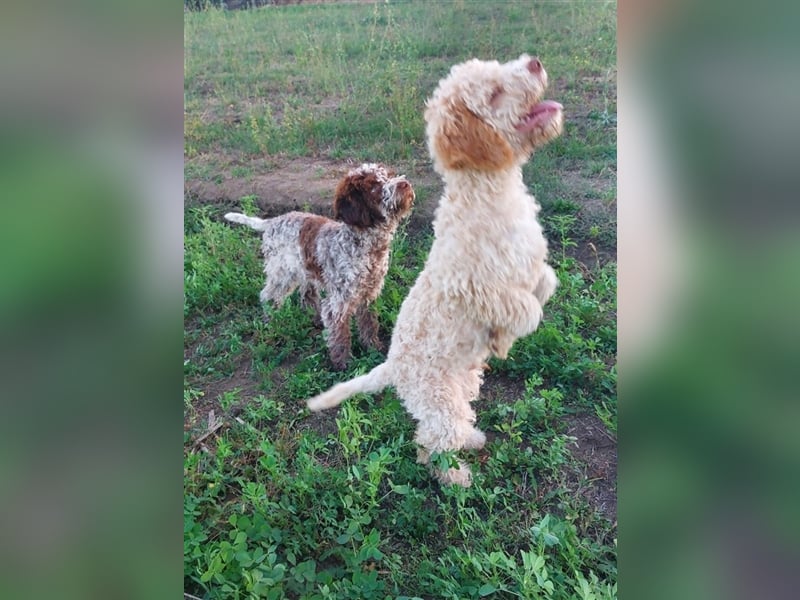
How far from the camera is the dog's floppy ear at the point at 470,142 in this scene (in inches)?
83.0

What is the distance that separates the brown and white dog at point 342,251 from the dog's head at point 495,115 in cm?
48

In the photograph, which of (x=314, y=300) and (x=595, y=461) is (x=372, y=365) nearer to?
(x=314, y=300)

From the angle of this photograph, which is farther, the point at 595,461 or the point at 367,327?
the point at 367,327

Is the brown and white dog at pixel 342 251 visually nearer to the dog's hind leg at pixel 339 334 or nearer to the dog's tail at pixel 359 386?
the dog's hind leg at pixel 339 334

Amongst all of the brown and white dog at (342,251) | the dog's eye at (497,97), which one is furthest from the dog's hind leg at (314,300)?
the dog's eye at (497,97)

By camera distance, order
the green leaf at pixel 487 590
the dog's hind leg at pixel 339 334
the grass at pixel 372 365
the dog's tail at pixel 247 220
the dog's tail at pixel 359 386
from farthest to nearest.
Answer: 1. the dog's tail at pixel 247 220
2. the dog's hind leg at pixel 339 334
3. the dog's tail at pixel 359 386
4. the grass at pixel 372 365
5. the green leaf at pixel 487 590

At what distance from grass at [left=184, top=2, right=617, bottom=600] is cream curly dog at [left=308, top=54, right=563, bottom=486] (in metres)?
0.13

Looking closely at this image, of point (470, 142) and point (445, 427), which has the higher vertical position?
point (470, 142)

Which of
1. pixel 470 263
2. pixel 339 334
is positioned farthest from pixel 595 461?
pixel 339 334

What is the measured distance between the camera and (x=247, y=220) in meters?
2.86

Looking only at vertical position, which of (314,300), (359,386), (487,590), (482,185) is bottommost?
(487,590)

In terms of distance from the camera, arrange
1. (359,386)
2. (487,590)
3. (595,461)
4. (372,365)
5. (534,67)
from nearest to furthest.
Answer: (534,67) → (487,590) → (595,461) → (359,386) → (372,365)

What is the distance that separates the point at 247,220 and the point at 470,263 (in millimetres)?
1264
